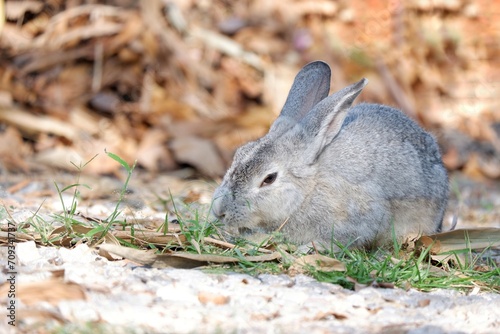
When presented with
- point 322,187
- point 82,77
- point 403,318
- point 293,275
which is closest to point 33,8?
point 82,77

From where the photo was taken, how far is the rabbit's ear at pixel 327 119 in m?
4.73

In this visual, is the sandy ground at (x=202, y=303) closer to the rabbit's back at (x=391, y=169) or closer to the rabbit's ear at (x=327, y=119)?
the rabbit's back at (x=391, y=169)

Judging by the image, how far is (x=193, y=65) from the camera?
930 centimetres

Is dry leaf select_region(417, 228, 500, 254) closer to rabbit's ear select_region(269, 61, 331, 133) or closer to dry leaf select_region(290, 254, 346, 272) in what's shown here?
dry leaf select_region(290, 254, 346, 272)

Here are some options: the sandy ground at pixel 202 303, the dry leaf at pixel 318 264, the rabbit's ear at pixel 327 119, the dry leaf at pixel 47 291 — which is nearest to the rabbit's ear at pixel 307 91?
the rabbit's ear at pixel 327 119

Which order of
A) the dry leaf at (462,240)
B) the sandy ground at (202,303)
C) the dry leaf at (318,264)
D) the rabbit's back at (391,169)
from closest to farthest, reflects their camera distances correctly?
the sandy ground at (202,303)
the dry leaf at (318,264)
the dry leaf at (462,240)
the rabbit's back at (391,169)

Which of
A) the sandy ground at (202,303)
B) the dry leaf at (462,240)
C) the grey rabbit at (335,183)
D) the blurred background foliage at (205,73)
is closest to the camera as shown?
the sandy ground at (202,303)

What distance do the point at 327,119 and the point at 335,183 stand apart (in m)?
0.40

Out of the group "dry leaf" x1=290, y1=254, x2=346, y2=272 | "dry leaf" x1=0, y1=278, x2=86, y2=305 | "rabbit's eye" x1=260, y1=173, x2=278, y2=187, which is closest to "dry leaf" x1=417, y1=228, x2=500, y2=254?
"dry leaf" x1=290, y1=254, x2=346, y2=272

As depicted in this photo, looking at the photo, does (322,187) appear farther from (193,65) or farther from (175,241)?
(193,65)

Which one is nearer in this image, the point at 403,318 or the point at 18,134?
the point at 403,318

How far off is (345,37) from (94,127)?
444 centimetres

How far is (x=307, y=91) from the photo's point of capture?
538cm

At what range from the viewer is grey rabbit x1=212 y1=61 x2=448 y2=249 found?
4.55 meters
